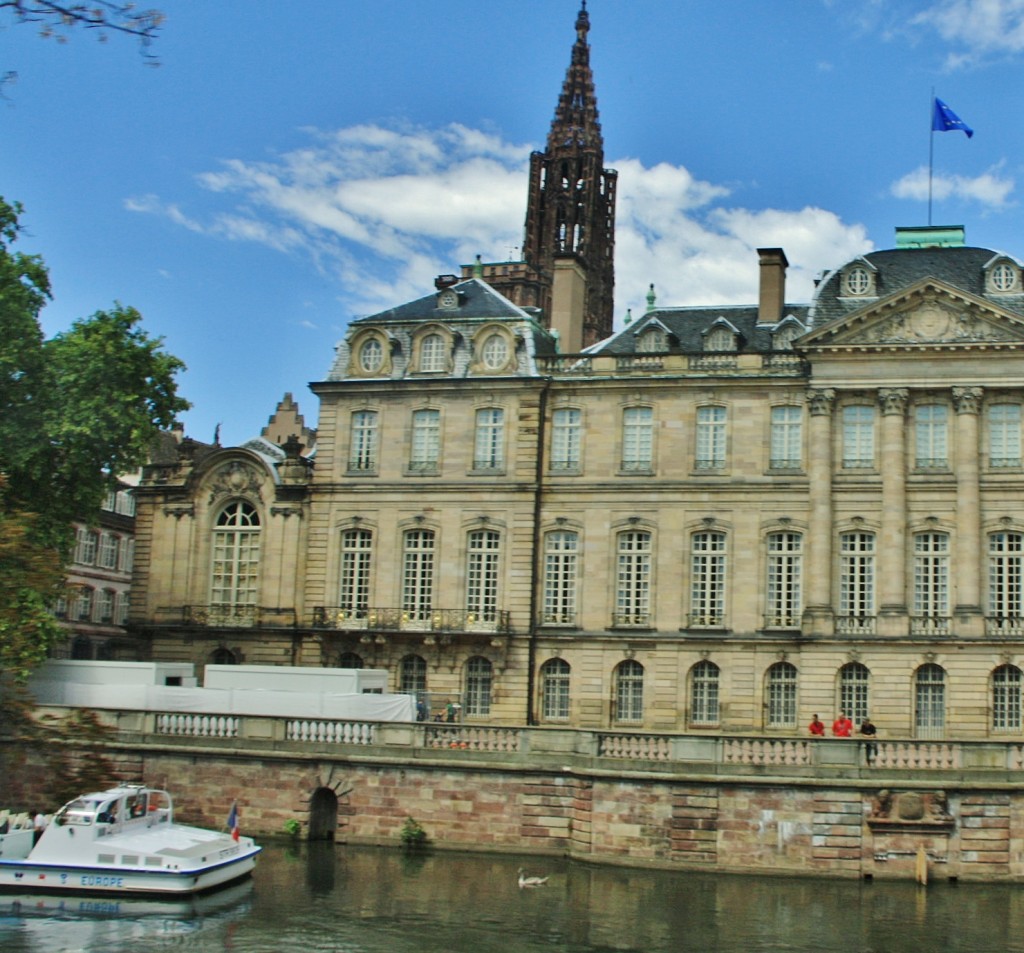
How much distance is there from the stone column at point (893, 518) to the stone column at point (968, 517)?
58.7 inches

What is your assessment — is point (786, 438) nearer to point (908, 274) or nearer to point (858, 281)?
point (858, 281)

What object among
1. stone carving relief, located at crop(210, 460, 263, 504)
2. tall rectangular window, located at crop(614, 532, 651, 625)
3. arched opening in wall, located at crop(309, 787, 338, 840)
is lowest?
arched opening in wall, located at crop(309, 787, 338, 840)

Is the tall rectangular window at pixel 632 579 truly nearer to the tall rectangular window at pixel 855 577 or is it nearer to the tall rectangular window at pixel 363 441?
the tall rectangular window at pixel 855 577

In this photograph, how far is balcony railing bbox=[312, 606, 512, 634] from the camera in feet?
157

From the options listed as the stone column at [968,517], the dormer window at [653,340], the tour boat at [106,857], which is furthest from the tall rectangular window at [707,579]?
the tour boat at [106,857]

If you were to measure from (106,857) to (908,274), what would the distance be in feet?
96.8

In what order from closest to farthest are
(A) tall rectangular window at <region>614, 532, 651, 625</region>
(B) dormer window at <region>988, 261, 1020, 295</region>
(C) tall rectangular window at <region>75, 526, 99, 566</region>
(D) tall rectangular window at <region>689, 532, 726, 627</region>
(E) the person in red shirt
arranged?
(E) the person in red shirt
(B) dormer window at <region>988, 261, 1020, 295</region>
(D) tall rectangular window at <region>689, 532, 726, 627</region>
(A) tall rectangular window at <region>614, 532, 651, 625</region>
(C) tall rectangular window at <region>75, 526, 99, 566</region>

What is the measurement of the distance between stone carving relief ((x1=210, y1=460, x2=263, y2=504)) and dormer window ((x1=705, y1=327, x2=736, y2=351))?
15.3 meters

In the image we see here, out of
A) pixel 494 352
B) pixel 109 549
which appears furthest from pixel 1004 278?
pixel 109 549

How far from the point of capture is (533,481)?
4834cm

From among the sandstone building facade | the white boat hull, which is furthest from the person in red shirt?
the white boat hull

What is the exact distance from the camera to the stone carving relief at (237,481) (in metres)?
51.3

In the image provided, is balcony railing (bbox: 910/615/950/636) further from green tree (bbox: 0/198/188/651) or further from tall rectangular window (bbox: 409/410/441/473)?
green tree (bbox: 0/198/188/651)

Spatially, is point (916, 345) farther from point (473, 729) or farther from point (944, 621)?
point (473, 729)
